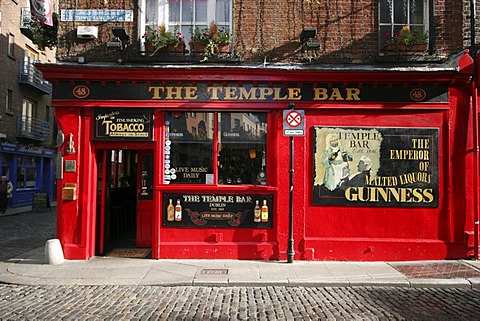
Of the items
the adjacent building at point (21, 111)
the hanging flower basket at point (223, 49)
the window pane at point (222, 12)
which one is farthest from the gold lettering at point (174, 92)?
the adjacent building at point (21, 111)

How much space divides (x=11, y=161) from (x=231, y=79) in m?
19.8

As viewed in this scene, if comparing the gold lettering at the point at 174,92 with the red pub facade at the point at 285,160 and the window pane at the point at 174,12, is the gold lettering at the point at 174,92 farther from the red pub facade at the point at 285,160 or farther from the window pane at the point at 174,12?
the window pane at the point at 174,12

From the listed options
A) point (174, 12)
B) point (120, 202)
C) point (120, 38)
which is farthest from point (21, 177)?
Answer: point (174, 12)

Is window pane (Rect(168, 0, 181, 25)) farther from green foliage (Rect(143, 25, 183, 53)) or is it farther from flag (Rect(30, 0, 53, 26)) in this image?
flag (Rect(30, 0, 53, 26))

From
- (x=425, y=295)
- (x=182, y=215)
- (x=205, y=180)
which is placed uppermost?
(x=205, y=180)

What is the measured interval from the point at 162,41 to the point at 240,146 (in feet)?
9.36

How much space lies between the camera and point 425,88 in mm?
8891

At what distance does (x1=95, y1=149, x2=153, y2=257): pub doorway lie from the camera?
955 centimetres

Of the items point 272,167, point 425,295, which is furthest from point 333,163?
point 425,295

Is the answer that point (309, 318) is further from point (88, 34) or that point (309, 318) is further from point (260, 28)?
point (88, 34)

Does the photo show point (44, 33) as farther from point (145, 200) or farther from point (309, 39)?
point (309, 39)

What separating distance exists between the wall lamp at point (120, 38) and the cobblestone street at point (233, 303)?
508 centimetres

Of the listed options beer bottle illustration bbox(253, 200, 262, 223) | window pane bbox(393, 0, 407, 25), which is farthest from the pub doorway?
window pane bbox(393, 0, 407, 25)

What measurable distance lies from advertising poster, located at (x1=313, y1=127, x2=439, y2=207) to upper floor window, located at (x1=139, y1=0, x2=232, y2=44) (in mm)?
3539
